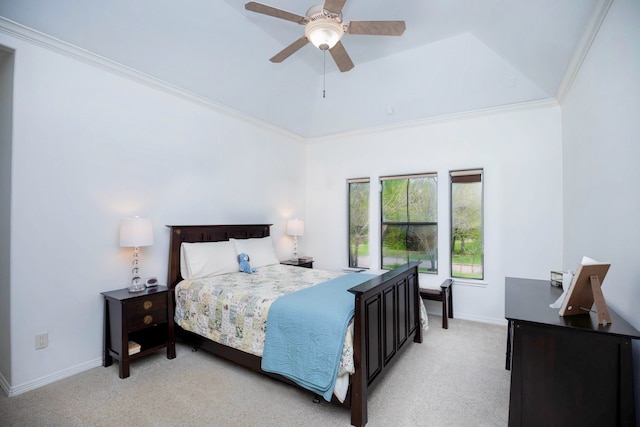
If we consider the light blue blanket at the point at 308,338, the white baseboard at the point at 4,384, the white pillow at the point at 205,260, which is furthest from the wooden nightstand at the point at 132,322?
the light blue blanket at the point at 308,338

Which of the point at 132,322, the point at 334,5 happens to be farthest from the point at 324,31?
the point at 132,322

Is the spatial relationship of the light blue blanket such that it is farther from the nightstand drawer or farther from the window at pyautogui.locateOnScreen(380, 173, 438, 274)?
the window at pyautogui.locateOnScreen(380, 173, 438, 274)

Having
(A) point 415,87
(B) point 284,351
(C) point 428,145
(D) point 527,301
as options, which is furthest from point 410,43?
(B) point 284,351

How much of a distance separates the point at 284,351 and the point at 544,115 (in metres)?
4.11

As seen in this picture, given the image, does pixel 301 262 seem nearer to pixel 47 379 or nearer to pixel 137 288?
pixel 137 288

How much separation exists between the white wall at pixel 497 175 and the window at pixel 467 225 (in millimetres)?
99

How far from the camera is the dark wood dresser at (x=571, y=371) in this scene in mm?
1550

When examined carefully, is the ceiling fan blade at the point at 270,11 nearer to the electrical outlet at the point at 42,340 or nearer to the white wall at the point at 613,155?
the white wall at the point at 613,155

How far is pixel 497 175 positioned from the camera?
408cm

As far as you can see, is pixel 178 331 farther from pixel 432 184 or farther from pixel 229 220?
pixel 432 184

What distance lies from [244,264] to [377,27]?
2.82 metres

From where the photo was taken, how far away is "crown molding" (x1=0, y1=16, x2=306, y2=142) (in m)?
2.42

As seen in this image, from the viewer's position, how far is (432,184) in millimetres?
4598

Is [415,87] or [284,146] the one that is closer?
[415,87]
